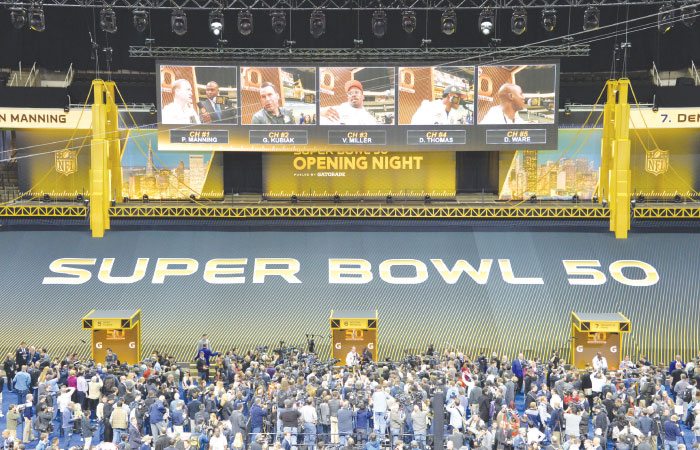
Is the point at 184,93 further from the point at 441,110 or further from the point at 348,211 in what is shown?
the point at 441,110

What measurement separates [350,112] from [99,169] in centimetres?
996

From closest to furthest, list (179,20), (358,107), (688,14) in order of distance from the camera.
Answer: (688,14), (179,20), (358,107)

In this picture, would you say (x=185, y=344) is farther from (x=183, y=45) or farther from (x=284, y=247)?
(x=183, y=45)

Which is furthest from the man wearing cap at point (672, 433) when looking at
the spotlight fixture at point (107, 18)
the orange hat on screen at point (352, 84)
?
the spotlight fixture at point (107, 18)

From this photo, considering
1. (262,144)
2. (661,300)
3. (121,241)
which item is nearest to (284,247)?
(262,144)

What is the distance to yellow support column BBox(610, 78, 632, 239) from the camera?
3188cm

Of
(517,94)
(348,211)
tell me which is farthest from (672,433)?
(517,94)

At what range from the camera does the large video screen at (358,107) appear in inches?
1257

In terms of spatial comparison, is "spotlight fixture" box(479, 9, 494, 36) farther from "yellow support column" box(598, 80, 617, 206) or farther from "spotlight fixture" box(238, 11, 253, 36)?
"spotlight fixture" box(238, 11, 253, 36)

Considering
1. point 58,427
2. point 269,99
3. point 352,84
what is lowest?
point 58,427

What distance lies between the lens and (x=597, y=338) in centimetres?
2502

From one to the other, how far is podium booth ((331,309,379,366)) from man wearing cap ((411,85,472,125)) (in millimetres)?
9642

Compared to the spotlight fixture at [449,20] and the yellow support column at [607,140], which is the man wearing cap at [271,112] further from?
the yellow support column at [607,140]

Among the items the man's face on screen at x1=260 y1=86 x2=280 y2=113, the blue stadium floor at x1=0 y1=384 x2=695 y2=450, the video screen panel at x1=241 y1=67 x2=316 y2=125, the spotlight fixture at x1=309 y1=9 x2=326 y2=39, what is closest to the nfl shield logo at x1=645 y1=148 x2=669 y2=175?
the video screen panel at x1=241 y1=67 x2=316 y2=125
